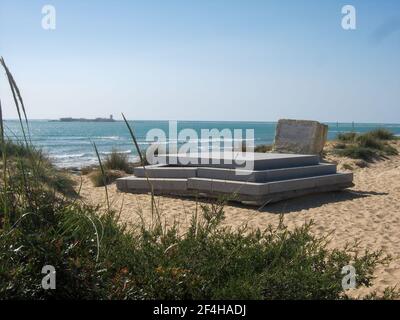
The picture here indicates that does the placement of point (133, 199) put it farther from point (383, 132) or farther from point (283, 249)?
point (383, 132)

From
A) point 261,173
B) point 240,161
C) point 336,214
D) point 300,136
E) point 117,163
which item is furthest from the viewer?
point 117,163

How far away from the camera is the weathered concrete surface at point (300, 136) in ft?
42.1

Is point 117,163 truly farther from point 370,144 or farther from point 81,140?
point 81,140

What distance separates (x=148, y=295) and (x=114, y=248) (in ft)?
1.86

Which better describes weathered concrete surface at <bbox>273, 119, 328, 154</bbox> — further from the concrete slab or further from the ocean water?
the ocean water

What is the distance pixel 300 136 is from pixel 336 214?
5.72m

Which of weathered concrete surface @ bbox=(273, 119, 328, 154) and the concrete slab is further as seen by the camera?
weathered concrete surface @ bbox=(273, 119, 328, 154)

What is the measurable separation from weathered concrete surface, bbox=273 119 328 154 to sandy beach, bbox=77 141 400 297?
6.91 feet

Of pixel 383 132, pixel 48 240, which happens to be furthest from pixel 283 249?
pixel 383 132

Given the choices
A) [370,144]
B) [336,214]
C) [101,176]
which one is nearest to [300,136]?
[101,176]

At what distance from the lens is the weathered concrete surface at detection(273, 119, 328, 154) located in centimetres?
1282

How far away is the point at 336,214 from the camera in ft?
24.7

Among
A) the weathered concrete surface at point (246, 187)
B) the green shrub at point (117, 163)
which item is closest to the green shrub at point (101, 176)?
the green shrub at point (117, 163)

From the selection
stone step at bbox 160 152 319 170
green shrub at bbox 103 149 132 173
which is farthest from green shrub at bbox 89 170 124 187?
stone step at bbox 160 152 319 170
